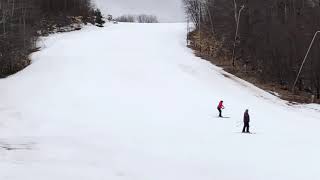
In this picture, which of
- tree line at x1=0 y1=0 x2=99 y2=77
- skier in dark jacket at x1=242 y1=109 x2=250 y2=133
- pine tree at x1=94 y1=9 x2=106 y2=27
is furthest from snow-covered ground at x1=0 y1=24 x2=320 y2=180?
pine tree at x1=94 y1=9 x2=106 y2=27

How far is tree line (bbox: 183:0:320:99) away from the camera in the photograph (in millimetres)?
53375

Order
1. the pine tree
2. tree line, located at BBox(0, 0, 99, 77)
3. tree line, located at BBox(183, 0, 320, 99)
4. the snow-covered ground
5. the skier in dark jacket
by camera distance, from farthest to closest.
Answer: the pine tree
tree line, located at BBox(183, 0, 320, 99)
tree line, located at BBox(0, 0, 99, 77)
the skier in dark jacket
the snow-covered ground

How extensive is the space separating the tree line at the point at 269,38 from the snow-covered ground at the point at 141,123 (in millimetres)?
6006

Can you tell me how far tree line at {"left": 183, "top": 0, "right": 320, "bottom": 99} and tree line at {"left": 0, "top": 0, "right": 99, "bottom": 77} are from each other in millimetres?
20139

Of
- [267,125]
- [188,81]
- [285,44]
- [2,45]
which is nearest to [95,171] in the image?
[267,125]

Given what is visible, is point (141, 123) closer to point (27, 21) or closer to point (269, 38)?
point (269, 38)

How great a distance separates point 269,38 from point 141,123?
97.8 feet

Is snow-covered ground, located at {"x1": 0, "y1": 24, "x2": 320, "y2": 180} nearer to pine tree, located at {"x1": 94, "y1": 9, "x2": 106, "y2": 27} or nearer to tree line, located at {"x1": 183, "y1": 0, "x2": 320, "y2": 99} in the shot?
tree line, located at {"x1": 183, "y1": 0, "x2": 320, "y2": 99}

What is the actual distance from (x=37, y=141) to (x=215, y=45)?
4450 cm

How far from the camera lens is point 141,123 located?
30.6 m

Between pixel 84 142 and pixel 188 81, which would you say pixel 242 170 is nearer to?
pixel 84 142

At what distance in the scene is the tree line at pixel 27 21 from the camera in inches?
1912

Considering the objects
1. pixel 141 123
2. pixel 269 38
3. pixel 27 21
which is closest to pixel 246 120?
pixel 141 123

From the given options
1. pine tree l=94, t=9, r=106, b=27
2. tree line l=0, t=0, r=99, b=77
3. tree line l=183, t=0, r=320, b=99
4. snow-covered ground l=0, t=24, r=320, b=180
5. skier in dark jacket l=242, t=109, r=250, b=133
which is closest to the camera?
snow-covered ground l=0, t=24, r=320, b=180
